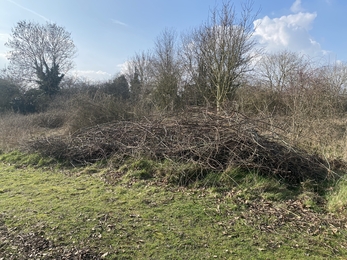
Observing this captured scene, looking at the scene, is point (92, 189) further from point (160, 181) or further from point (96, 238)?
point (96, 238)

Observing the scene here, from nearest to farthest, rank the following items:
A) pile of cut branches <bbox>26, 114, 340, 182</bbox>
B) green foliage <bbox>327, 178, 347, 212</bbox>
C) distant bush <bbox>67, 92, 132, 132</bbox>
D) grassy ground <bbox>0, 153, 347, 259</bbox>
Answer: grassy ground <bbox>0, 153, 347, 259</bbox>
green foliage <bbox>327, 178, 347, 212</bbox>
pile of cut branches <bbox>26, 114, 340, 182</bbox>
distant bush <bbox>67, 92, 132, 132</bbox>

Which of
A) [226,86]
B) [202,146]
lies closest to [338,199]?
[202,146]

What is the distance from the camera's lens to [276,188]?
501 centimetres

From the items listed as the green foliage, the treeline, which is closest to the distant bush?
the treeline

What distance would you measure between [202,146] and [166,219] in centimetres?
264

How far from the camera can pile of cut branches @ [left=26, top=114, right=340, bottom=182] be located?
5.63 m

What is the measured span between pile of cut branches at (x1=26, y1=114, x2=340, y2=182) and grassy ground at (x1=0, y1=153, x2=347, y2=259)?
0.51 metres

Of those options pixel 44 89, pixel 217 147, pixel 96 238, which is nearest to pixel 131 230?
pixel 96 238

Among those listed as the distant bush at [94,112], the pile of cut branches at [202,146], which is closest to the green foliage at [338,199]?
the pile of cut branches at [202,146]

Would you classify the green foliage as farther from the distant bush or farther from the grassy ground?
the distant bush

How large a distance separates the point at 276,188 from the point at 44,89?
2888cm

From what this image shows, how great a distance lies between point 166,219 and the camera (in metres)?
4.03

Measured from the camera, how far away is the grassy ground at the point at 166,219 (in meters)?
3.21

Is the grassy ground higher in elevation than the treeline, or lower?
lower
